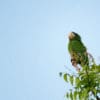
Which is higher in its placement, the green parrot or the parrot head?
the parrot head

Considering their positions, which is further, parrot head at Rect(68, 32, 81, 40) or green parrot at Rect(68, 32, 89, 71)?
parrot head at Rect(68, 32, 81, 40)

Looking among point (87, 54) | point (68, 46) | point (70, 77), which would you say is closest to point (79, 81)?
point (70, 77)

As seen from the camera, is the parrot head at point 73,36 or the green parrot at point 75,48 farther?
the parrot head at point 73,36

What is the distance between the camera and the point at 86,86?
562 centimetres

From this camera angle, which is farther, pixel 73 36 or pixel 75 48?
pixel 73 36

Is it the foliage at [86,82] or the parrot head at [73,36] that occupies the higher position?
the parrot head at [73,36]

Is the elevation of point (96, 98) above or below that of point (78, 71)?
below

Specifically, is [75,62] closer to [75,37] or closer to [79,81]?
[79,81]

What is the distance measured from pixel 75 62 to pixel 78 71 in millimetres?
815

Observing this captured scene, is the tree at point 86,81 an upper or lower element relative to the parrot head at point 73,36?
lower

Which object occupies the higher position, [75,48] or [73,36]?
[73,36]

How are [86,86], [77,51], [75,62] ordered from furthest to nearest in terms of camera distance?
[77,51] → [75,62] → [86,86]

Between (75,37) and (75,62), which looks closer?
(75,62)

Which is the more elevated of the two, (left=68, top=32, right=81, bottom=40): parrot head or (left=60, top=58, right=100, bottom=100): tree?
(left=68, top=32, right=81, bottom=40): parrot head
